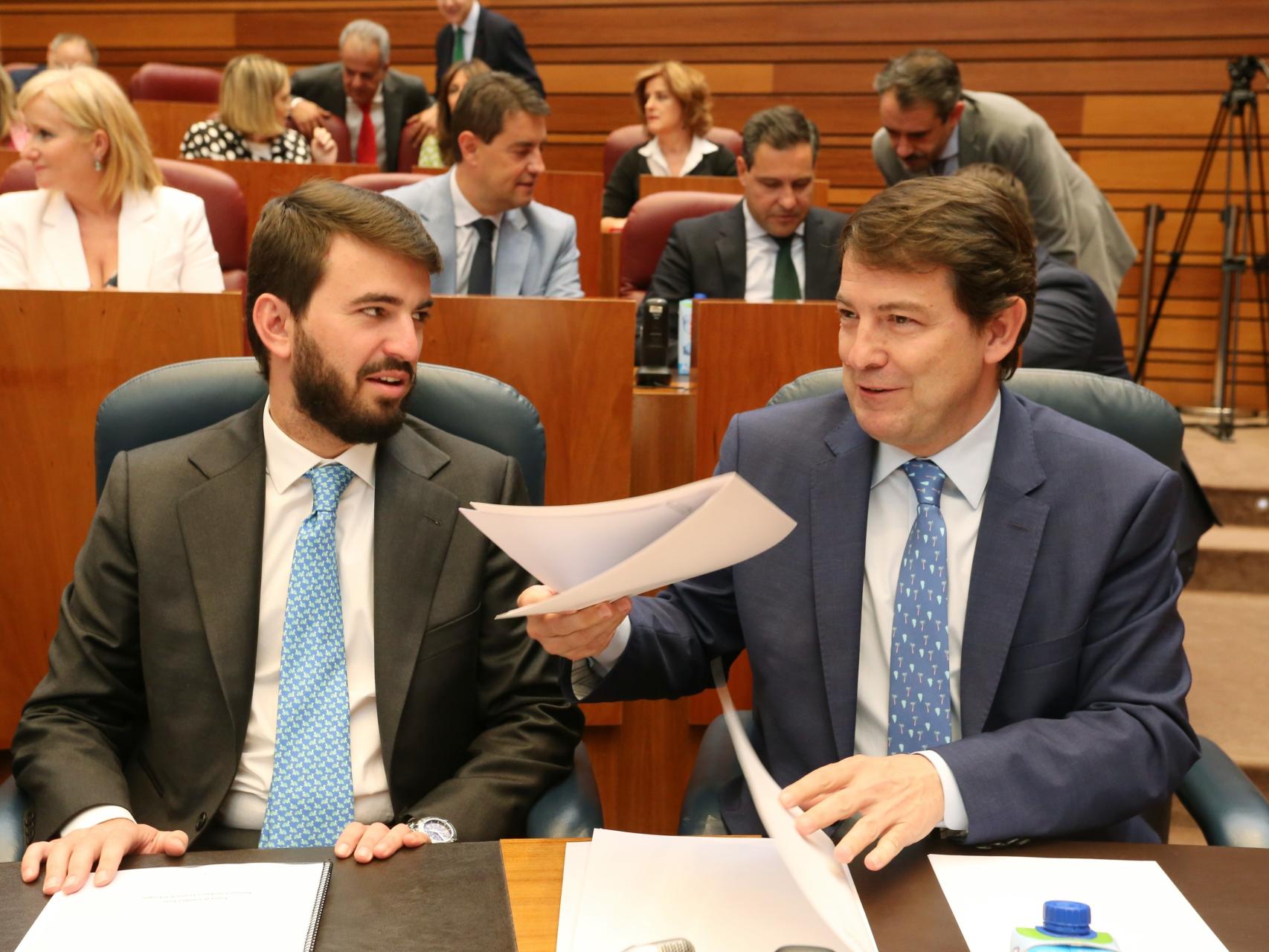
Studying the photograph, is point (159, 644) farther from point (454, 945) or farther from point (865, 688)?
point (865, 688)

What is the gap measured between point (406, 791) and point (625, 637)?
1.31ft

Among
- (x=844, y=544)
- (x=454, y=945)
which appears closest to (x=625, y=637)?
(x=844, y=544)

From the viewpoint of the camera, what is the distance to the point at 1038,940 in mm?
1101

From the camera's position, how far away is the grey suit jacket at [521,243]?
13.7 feet

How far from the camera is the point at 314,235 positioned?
71.2 inches

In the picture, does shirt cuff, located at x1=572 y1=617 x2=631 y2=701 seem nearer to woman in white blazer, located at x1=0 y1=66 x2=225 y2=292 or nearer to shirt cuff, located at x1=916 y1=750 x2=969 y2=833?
shirt cuff, located at x1=916 y1=750 x2=969 y2=833

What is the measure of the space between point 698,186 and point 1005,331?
3951 mm

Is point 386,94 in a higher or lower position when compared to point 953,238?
higher

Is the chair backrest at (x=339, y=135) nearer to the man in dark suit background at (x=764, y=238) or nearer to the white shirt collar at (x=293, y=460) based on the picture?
the man in dark suit background at (x=764, y=238)

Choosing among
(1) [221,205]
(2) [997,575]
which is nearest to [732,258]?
(1) [221,205]

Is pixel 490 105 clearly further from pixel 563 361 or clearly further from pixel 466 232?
pixel 563 361

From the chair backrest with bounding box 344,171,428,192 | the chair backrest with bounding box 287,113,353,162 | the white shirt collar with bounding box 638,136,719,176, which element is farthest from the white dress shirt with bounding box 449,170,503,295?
the chair backrest with bounding box 287,113,353,162

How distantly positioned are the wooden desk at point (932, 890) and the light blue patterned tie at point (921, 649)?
0.27m

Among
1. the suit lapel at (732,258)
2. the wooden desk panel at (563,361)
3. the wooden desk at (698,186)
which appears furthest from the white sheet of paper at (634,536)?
the wooden desk at (698,186)
